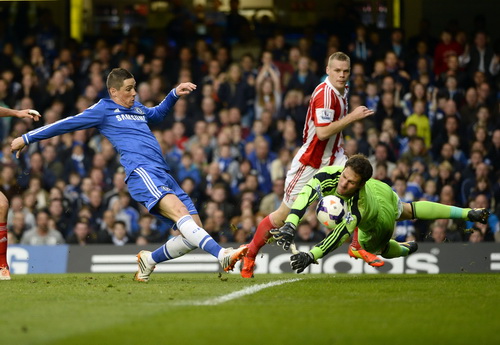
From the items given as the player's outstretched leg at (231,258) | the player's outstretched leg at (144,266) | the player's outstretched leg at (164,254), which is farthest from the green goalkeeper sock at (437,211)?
the player's outstretched leg at (144,266)

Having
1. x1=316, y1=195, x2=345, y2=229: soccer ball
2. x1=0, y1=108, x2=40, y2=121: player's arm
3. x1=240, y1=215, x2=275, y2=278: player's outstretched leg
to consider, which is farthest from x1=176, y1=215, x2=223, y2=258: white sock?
x1=0, y1=108, x2=40, y2=121: player's arm

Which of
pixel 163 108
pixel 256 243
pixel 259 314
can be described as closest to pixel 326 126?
pixel 256 243

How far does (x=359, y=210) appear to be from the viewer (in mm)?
8531

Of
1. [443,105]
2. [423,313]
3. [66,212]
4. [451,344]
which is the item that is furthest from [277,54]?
[451,344]

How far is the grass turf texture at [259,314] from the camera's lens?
17.5 feet

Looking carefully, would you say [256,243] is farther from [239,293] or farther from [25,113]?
[25,113]

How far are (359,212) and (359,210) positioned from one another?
0.02 meters

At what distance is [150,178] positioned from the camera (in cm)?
902

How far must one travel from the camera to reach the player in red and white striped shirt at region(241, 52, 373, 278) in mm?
9438

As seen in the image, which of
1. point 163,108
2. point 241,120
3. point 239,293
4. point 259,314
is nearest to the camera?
point 259,314

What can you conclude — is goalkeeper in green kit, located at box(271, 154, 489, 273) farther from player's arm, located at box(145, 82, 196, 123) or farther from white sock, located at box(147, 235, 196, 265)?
player's arm, located at box(145, 82, 196, 123)

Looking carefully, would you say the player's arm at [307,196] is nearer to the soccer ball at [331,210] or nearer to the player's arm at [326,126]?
the soccer ball at [331,210]

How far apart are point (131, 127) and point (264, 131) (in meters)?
6.93

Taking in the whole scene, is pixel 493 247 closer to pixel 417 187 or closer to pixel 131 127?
pixel 417 187
